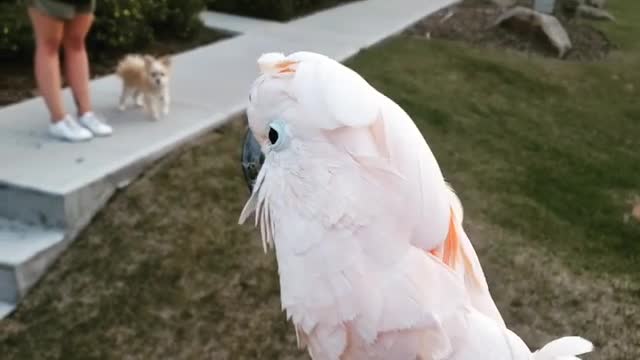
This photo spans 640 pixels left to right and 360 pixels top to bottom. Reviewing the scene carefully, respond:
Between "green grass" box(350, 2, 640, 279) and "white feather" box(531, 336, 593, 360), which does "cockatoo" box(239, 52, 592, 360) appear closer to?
"white feather" box(531, 336, 593, 360)

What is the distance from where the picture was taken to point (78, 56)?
13.4ft

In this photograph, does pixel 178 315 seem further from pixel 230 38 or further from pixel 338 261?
pixel 230 38

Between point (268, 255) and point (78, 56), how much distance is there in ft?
4.68

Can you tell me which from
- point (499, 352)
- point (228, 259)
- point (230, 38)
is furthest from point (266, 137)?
point (230, 38)

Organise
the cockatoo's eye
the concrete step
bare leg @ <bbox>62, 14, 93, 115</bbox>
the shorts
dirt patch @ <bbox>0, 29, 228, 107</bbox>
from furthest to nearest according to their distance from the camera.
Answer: dirt patch @ <bbox>0, 29, 228, 107</bbox> → bare leg @ <bbox>62, 14, 93, 115</bbox> → the shorts → the concrete step → the cockatoo's eye

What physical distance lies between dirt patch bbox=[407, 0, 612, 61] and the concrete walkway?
161cm

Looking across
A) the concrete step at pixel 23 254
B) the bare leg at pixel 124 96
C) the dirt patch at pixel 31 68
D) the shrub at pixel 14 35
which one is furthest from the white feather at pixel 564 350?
the shrub at pixel 14 35

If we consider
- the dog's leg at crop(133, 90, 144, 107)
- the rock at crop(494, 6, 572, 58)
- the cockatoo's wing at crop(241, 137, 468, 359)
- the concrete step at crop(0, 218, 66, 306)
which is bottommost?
the rock at crop(494, 6, 572, 58)

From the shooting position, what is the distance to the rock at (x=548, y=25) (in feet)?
24.5

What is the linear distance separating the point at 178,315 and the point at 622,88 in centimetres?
451

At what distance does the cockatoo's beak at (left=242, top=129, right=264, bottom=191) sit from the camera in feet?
5.58

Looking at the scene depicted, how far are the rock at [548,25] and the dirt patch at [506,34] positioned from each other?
54 millimetres

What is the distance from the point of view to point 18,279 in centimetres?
340

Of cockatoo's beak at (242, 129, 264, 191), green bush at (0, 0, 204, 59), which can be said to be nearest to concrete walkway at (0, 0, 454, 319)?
green bush at (0, 0, 204, 59)
